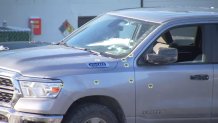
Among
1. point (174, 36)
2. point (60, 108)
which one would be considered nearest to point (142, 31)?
point (174, 36)

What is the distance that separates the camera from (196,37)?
6473mm

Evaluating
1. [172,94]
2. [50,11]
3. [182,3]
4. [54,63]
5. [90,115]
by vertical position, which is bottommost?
[90,115]

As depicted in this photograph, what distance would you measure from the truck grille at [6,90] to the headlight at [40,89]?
0.18 m

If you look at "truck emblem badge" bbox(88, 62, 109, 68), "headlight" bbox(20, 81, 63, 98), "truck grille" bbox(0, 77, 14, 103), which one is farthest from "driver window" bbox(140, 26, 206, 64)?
"truck grille" bbox(0, 77, 14, 103)

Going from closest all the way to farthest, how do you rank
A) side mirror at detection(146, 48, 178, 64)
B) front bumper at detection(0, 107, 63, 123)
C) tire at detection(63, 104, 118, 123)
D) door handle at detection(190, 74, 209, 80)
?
front bumper at detection(0, 107, 63, 123), tire at detection(63, 104, 118, 123), side mirror at detection(146, 48, 178, 64), door handle at detection(190, 74, 209, 80)

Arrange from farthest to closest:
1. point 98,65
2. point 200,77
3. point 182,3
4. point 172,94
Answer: point 182,3, point 200,77, point 172,94, point 98,65

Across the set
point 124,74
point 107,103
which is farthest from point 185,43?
point 107,103

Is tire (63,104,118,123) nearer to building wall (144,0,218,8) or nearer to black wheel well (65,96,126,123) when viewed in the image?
black wheel well (65,96,126,123)

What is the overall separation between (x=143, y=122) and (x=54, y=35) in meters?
8.48

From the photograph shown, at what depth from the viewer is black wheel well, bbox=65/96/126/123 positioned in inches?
226

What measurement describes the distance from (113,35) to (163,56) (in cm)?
86

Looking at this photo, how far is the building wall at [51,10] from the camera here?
13617 millimetres

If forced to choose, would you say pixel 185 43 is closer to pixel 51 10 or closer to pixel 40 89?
pixel 40 89

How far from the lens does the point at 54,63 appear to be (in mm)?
5730
